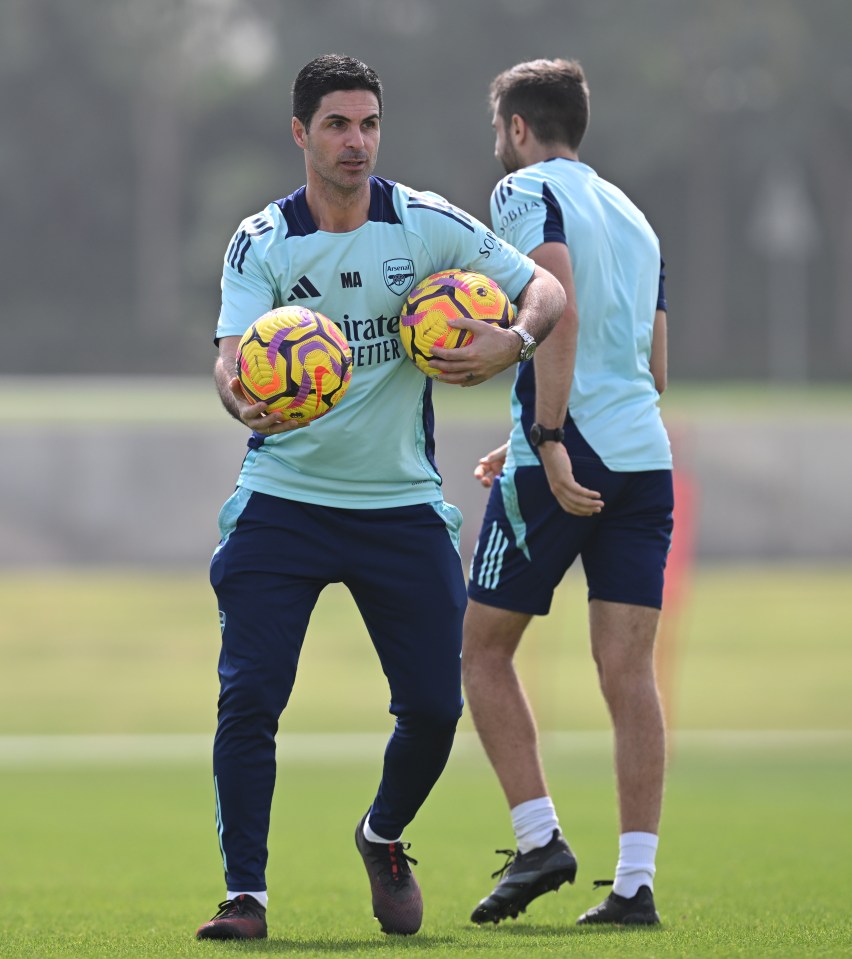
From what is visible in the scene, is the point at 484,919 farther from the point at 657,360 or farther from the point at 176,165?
the point at 176,165

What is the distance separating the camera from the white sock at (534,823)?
18.5 feet

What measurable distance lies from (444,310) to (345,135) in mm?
531

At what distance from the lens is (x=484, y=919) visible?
5578 millimetres

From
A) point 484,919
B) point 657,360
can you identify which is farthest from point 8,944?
point 657,360

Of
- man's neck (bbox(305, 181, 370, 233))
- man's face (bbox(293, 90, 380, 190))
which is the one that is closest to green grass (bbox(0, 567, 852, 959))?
man's neck (bbox(305, 181, 370, 233))

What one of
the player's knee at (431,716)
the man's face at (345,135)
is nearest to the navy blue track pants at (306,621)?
the player's knee at (431,716)

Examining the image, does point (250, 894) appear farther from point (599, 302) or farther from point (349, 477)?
point (599, 302)

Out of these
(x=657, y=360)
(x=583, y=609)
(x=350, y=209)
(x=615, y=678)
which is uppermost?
(x=350, y=209)

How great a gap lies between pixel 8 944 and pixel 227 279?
181cm

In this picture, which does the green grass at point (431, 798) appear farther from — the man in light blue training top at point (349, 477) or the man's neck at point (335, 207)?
the man's neck at point (335, 207)

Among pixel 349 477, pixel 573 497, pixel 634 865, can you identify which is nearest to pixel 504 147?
pixel 573 497

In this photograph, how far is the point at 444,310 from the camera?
16.6 ft

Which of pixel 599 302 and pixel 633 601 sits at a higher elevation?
pixel 599 302

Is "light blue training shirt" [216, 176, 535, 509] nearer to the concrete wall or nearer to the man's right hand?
the man's right hand
